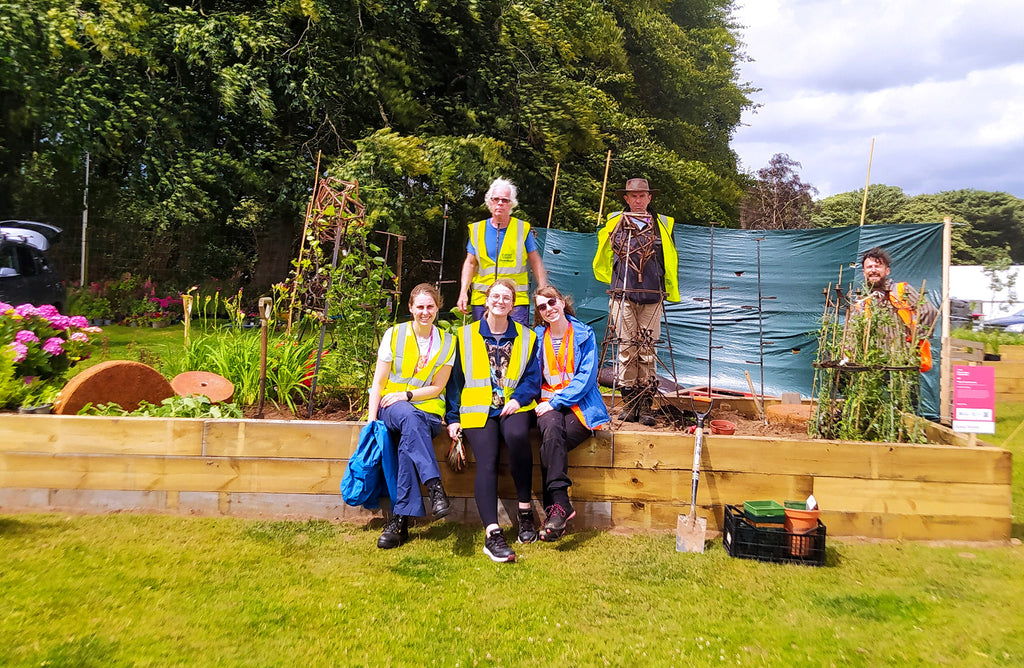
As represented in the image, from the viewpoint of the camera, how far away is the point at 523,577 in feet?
9.81

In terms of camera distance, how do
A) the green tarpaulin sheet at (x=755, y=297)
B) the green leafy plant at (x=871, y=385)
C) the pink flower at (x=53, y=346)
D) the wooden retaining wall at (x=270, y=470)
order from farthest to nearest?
the green tarpaulin sheet at (x=755, y=297) → the pink flower at (x=53, y=346) → the green leafy plant at (x=871, y=385) → the wooden retaining wall at (x=270, y=470)

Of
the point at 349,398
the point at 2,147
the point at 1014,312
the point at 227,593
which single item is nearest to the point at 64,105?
the point at 2,147

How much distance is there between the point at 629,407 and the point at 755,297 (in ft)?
10.4

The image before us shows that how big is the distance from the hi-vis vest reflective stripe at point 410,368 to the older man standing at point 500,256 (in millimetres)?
826

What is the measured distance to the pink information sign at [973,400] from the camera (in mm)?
3543

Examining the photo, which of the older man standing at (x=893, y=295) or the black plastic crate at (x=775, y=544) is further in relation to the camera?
the older man standing at (x=893, y=295)

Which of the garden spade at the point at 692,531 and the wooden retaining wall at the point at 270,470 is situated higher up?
the wooden retaining wall at the point at 270,470

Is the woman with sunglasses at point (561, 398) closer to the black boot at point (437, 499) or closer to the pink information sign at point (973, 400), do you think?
the black boot at point (437, 499)

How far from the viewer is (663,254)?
474cm

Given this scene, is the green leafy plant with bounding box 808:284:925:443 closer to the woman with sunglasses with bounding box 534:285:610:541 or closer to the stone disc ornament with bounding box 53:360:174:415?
the woman with sunglasses with bounding box 534:285:610:541

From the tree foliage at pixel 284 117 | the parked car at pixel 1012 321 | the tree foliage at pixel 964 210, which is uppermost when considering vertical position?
the tree foliage at pixel 964 210

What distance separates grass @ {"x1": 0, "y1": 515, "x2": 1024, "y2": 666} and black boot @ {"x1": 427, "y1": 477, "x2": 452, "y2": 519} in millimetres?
172

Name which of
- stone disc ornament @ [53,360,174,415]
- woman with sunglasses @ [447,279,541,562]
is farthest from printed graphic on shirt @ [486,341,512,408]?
stone disc ornament @ [53,360,174,415]

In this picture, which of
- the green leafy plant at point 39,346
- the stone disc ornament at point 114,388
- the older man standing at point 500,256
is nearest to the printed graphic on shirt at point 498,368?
the older man standing at point 500,256
